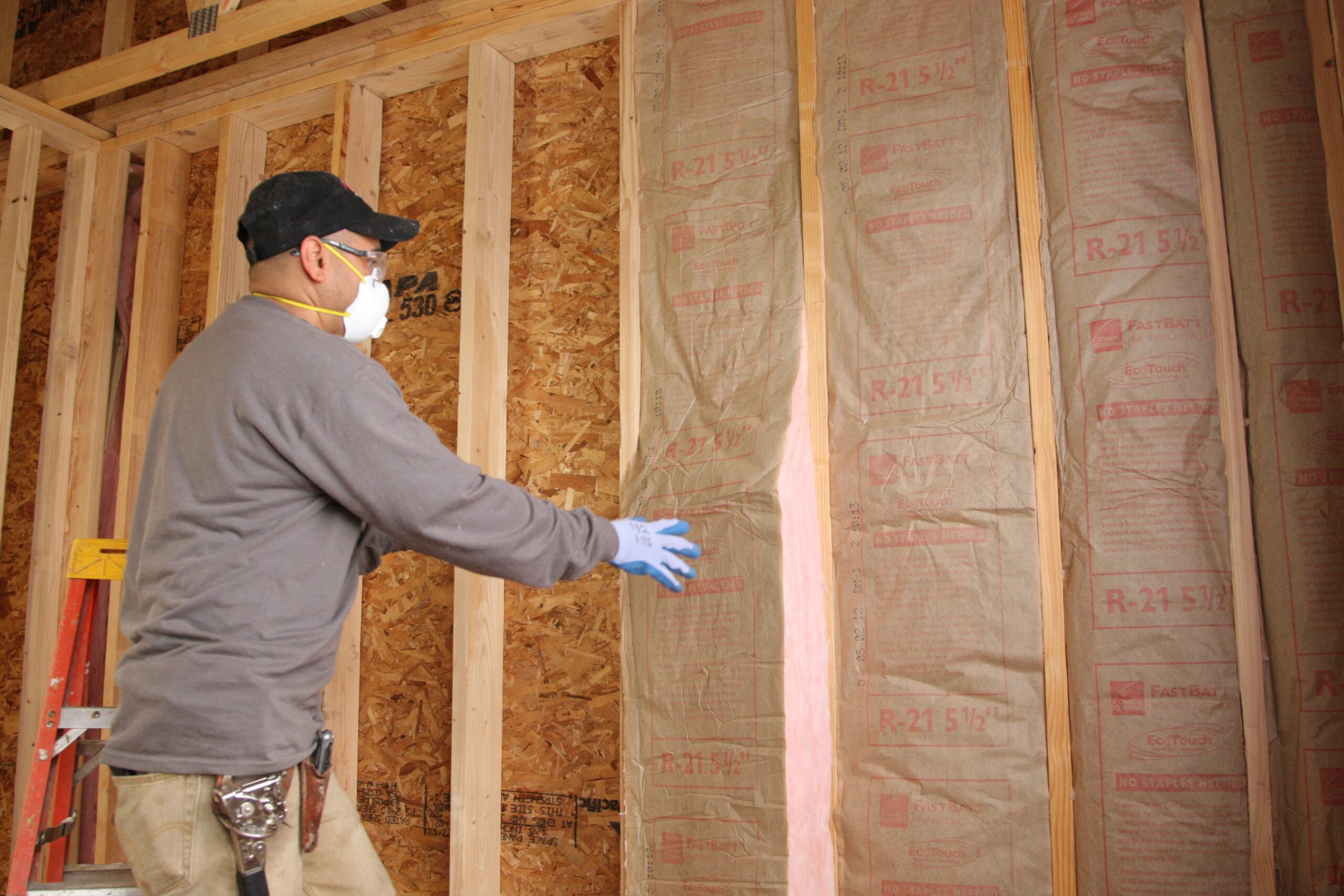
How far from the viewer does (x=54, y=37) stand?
408 centimetres

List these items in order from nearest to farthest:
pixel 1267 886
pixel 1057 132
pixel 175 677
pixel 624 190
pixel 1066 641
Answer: pixel 175 677, pixel 1267 886, pixel 1066 641, pixel 1057 132, pixel 624 190

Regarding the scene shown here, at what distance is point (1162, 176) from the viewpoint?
2197 mm

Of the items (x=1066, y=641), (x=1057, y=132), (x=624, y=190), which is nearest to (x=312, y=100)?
(x=624, y=190)

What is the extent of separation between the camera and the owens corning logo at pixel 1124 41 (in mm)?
2248

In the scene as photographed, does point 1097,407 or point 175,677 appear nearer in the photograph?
point 175,677

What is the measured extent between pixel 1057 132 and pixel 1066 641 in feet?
3.92

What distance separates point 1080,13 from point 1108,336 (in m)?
0.81

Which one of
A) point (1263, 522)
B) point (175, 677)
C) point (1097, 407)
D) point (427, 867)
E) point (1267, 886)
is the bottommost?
point (427, 867)

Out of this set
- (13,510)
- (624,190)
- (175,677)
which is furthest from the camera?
(13,510)

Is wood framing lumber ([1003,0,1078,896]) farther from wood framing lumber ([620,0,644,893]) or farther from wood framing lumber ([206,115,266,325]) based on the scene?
wood framing lumber ([206,115,266,325])

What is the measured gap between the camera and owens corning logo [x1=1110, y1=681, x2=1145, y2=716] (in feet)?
6.81

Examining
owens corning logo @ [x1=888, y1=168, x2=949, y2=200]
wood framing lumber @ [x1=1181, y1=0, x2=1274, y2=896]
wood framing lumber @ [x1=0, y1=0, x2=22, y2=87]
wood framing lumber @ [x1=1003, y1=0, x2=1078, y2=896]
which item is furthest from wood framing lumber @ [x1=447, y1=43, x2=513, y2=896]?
wood framing lumber @ [x1=0, y1=0, x2=22, y2=87]

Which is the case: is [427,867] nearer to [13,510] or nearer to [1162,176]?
[13,510]

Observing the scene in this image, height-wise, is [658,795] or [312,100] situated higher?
[312,100]
